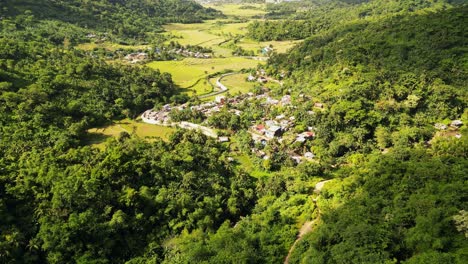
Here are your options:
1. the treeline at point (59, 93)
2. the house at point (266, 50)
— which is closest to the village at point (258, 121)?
the treeline at point (59, 93)

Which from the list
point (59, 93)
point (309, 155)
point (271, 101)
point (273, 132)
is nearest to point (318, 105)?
point (271, 101)

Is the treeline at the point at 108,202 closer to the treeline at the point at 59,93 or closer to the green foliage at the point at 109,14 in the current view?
the treeline at the point at 59,93

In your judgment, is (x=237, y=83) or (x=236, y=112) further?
(x=237, y=83)

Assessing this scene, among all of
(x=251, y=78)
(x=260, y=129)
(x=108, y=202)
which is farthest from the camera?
(x=251, y=78)

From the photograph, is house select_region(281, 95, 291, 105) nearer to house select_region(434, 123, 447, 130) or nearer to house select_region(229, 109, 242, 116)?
house select_region(229, 109, 242, 116)

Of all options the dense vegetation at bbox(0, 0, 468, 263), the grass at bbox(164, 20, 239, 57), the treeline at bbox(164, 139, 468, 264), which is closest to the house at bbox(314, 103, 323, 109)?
the dense vegetation at bbox(0, 0, 468, 263)

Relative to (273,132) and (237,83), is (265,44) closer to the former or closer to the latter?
(237,83)
